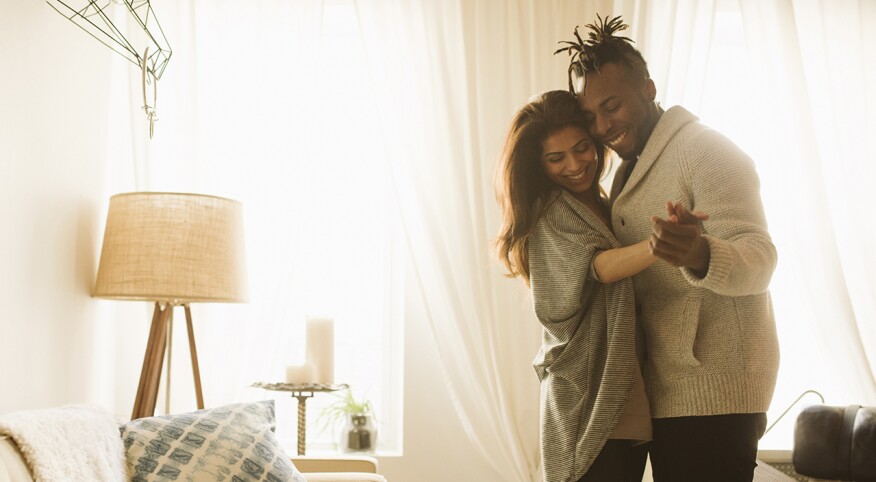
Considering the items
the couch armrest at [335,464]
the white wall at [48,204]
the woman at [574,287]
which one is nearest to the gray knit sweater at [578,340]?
the woman at [574,287]

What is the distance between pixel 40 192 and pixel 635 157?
1.47 m

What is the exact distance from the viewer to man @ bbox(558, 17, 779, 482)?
1.33 m

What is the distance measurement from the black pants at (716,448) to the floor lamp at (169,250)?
51.8 inches

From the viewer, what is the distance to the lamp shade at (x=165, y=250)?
6.94 ft

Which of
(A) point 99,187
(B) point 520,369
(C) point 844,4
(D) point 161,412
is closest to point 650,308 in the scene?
(B) point 520,369

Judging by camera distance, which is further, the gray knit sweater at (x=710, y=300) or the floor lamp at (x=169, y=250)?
the floor lamp at (x=169, y=250)

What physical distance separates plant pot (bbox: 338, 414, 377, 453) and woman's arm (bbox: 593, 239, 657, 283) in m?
1.54

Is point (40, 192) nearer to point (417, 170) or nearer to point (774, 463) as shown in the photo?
point (417, 170)

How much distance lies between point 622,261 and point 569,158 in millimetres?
318

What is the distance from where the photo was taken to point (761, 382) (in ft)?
4.75

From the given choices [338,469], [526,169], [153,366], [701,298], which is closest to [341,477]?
[338,469]

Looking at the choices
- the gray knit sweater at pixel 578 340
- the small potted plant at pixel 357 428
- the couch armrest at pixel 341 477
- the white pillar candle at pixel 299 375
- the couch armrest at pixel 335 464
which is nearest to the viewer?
the gray knit sweater at pixel 578 340

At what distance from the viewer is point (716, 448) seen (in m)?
1.46

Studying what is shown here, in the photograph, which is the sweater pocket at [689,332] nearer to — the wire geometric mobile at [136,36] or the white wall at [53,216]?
the white wall at [53,216]
